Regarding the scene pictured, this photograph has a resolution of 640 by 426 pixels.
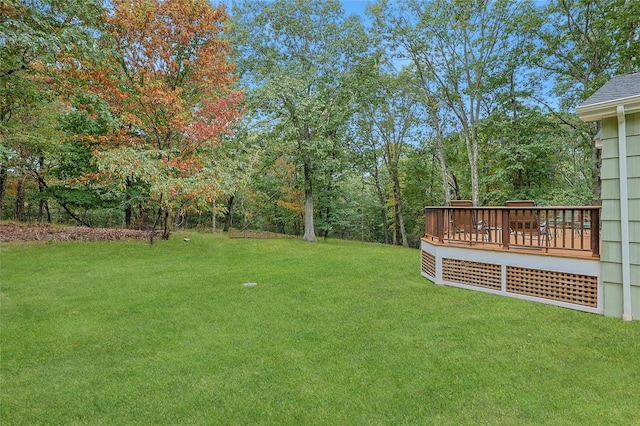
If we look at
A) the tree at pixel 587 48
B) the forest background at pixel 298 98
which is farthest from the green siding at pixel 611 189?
the tree at pixel 587 48

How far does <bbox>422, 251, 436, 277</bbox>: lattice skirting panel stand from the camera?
6.87 meters

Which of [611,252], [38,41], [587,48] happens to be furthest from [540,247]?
[587,48]

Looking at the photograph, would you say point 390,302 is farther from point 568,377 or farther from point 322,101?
point 322,101

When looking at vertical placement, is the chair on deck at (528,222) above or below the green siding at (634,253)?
above

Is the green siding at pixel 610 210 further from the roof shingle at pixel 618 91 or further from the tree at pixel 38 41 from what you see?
the tree at pixel 38 41

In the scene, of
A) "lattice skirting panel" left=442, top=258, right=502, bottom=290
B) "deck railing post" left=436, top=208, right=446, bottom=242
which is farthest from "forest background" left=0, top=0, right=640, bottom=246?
"lattice skirting panel" left=442, top=258, right=502, bottom=290

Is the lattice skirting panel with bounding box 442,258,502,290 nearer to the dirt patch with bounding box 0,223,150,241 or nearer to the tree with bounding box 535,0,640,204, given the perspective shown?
the tree with bounding box 535,0,640,204

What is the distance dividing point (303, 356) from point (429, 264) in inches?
168

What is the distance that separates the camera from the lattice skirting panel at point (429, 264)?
6867 millimetres

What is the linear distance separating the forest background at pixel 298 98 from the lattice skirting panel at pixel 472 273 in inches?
286

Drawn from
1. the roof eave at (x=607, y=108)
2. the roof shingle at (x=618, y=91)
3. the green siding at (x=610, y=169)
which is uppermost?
the roof shingle at (x=618, y=91)

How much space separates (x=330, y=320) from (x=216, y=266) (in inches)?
189

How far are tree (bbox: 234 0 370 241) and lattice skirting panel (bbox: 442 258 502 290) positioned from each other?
9.01 meters

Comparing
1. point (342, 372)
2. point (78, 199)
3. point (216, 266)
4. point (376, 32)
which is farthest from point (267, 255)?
point (376, 32)
